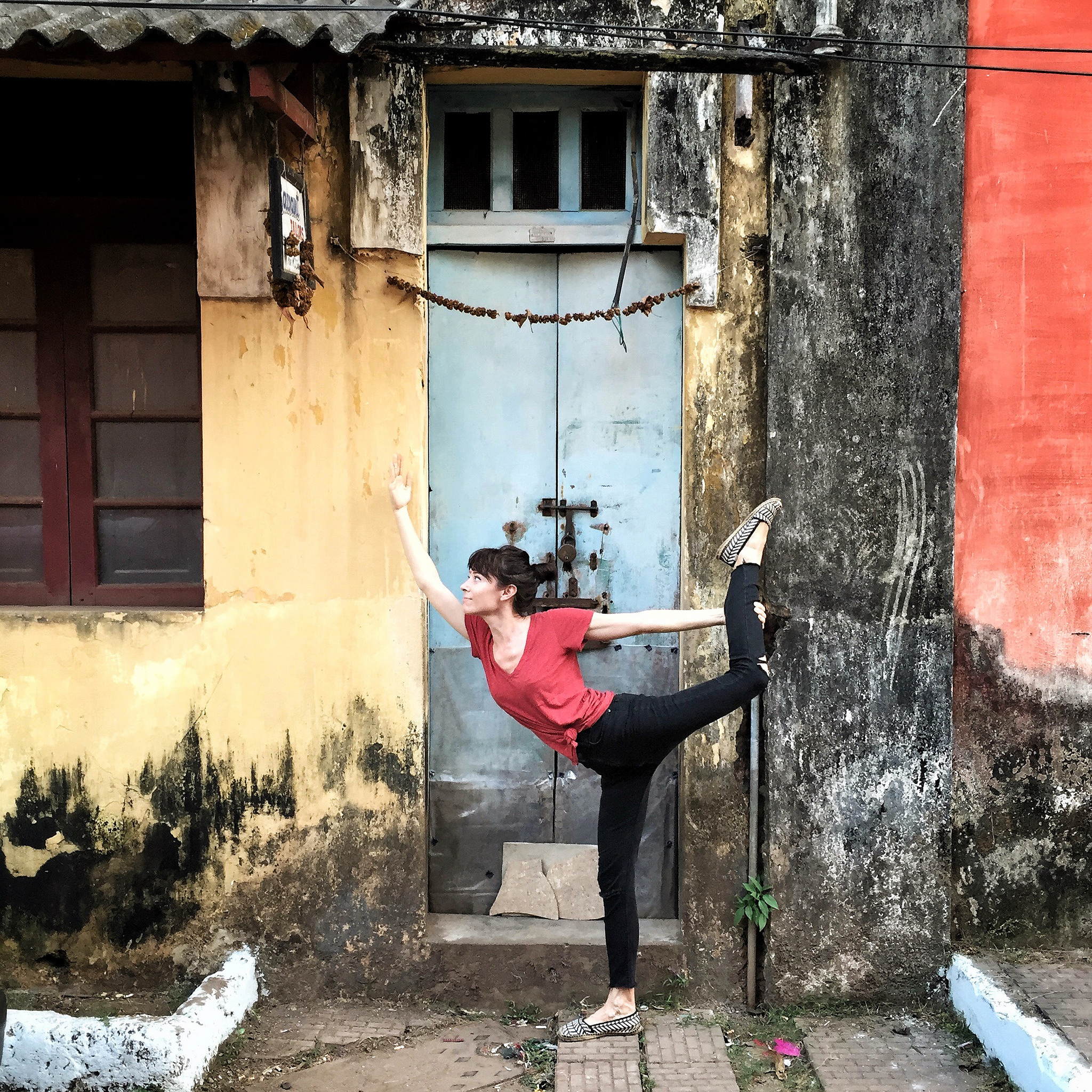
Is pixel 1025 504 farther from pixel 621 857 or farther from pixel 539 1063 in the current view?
pixel 539 1063

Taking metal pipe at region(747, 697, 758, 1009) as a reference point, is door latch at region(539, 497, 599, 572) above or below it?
above

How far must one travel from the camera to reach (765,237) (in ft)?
13.6

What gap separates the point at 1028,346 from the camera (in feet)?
13.6

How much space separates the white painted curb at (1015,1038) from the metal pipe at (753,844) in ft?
2.77

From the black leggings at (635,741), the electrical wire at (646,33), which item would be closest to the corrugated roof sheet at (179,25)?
the electrical wire at (646,33)

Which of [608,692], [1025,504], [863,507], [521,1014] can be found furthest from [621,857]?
[1025,504]

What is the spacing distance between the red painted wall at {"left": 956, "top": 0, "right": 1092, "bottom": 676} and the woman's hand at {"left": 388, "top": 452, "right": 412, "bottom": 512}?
2.38m

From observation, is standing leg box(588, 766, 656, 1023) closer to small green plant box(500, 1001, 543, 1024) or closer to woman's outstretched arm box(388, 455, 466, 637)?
small green plant box(500, 1001, 543, 1024)

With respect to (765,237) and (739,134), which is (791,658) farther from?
(739,134)

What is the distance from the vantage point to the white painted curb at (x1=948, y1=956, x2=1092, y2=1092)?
10.7 feet

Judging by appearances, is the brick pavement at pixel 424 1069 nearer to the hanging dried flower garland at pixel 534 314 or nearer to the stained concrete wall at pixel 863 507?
the stained concrete wall at pixel 863 507

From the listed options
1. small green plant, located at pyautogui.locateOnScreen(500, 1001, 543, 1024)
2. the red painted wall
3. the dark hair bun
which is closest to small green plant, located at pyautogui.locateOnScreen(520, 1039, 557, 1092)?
small green plant, located at pyautogui.locateOnScreen(500, 1001, 543, 1024)

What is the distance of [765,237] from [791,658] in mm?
1829

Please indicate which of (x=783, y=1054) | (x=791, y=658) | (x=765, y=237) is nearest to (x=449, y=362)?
(x=765, y=237)
